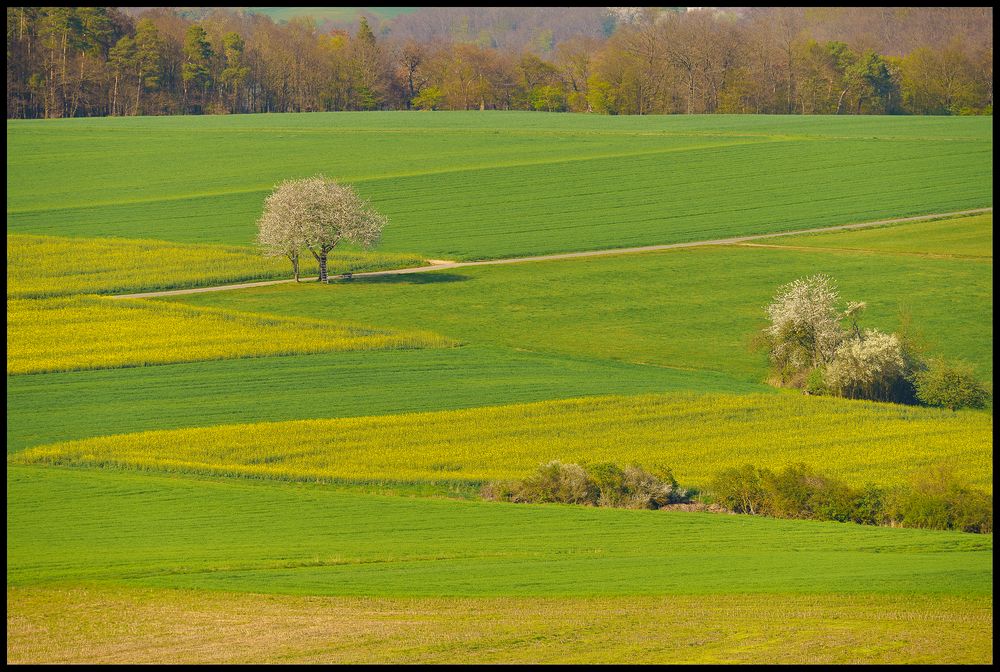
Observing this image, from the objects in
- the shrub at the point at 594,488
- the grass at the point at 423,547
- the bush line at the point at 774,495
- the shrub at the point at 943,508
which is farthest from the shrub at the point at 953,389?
the grass at the point at 423,547

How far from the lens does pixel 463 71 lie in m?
141

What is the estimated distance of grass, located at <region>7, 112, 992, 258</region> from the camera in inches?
3280

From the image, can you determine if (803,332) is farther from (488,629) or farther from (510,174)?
(510,174)

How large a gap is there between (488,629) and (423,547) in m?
7.21

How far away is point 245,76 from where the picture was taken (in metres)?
140

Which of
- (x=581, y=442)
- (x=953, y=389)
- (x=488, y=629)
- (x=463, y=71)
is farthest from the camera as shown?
(x=463, y=71)

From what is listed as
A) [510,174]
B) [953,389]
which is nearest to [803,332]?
[953,389]

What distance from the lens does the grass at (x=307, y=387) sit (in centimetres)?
4559

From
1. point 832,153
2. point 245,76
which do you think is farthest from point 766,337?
point 245,76

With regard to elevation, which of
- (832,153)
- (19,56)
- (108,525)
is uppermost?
(19,56)

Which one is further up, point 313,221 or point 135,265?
point 313,221

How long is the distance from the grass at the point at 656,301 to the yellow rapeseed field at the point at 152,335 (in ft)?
9.71

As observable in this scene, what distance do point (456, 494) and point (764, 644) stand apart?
15.6 meters

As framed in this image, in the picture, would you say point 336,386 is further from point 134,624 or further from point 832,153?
point 832,153
